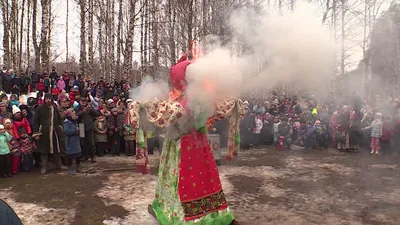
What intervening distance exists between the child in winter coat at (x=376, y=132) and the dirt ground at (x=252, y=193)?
4.30 ft

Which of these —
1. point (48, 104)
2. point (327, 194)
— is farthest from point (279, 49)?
point (48, 104)

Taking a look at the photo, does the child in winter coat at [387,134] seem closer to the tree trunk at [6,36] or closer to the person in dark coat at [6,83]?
the person in dark coat at [6,83]

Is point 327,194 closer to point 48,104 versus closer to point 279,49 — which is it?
point 279,49

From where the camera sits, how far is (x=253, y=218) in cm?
532

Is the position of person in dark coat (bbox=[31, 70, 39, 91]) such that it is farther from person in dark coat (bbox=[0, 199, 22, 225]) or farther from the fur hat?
person in dark coat (bbox=[0, 199, 22, 225])

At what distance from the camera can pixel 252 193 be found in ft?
21.9

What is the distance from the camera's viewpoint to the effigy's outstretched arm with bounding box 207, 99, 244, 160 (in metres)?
4.93

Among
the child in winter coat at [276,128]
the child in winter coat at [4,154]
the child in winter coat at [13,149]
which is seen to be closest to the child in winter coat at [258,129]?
the child in winter coat at [276,128]

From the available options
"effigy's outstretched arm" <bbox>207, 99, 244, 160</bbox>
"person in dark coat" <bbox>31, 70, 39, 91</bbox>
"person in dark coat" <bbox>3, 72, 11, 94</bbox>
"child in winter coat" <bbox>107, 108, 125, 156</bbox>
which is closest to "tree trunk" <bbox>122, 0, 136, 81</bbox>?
"person in dark coat" <bbox>31, 70, 39, 91</bbox>

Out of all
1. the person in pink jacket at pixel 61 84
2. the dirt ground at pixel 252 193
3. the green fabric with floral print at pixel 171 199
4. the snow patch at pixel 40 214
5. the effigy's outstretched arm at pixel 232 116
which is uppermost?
the person in pink jacket at pixel 61 84

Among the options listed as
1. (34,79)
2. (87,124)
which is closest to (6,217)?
(87,124)

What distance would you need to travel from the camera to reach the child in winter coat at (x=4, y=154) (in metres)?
7.63

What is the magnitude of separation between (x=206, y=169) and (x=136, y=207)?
175 cm

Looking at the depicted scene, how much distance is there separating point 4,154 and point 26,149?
62 cm
